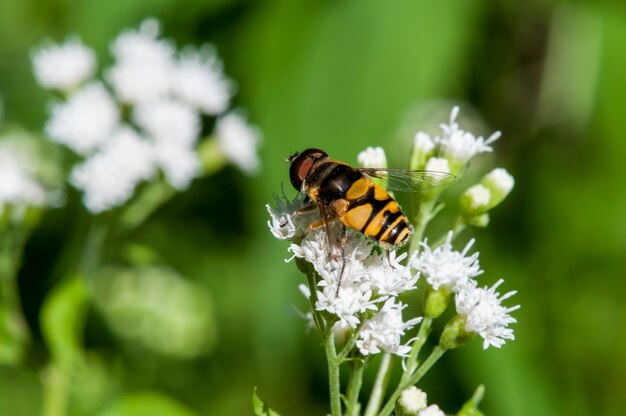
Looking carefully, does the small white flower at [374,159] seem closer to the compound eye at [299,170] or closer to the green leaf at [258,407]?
the compound eye at [299,170]

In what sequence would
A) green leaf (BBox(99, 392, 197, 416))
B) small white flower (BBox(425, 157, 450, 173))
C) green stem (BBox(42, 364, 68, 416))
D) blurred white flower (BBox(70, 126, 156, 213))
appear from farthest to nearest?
blurred white flower (BBox(70, 126, 156, 213)) → green stem (BBox(42, 364, 68, 416)) → green leaf (BBox(99, 392, 197, 416)) → small white flower (BBox(425, 157, 450, 173))

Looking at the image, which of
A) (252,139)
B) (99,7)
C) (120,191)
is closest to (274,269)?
(252,139)

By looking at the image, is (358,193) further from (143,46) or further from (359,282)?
(143,46)

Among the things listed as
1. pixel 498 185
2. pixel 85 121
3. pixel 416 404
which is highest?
pixel 85 121

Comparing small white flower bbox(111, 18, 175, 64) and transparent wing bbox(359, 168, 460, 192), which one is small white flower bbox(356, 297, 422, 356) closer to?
transparent wing bbox(359, 168, 460, 192)

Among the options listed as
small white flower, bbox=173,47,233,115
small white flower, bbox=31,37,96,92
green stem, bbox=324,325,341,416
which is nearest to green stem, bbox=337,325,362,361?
green stem, bbox=324,325,341,416

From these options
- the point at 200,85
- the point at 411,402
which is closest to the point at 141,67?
the point at 200,85

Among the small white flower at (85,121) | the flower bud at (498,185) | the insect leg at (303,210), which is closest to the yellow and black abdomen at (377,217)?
the insect leg at (303,210)

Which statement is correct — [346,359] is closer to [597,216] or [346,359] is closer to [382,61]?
[382,61]
